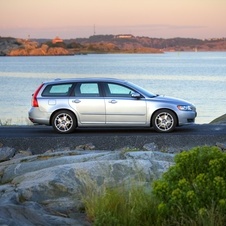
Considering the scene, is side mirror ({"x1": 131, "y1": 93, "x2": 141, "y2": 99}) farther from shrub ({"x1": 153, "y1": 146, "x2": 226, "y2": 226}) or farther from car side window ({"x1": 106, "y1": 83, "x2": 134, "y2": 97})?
shrub ({"x1": 153, "y1": 146, "x2": 226, "y2": 226})

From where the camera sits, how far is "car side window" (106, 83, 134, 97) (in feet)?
71.8

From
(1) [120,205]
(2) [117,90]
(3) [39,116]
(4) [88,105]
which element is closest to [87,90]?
(4) [88,105]

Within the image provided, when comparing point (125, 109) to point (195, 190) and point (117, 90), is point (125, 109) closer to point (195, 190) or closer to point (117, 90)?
point (117, 90)

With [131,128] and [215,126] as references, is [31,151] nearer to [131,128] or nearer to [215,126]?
[131,128]

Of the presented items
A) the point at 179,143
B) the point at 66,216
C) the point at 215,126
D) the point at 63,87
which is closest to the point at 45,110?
the point at 63,87

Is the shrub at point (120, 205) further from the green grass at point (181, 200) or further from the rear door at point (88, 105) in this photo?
→ the rear door at point (88, 105)

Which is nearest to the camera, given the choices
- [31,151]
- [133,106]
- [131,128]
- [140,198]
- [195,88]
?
[140,198]

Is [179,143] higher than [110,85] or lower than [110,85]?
lower

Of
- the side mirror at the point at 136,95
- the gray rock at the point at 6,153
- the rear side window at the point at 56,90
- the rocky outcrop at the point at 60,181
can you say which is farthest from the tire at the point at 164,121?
the rocky outcrop at the point at 60,181

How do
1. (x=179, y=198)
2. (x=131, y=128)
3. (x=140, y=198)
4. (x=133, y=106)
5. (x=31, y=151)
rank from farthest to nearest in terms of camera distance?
1. (x=131, y=128)
2. (x=133, y=106)
3. (x=31, y=151)
4. (x=140, y=198)
5. (x=179, y=198)

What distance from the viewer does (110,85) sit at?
2222 cm

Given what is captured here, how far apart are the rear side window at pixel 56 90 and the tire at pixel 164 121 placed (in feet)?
8.20

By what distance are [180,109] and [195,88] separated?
178 ft

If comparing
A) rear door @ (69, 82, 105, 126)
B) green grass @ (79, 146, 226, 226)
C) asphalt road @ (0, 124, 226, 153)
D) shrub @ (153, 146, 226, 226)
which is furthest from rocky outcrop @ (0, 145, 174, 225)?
rear door @ (69, 82, 105, 126)
